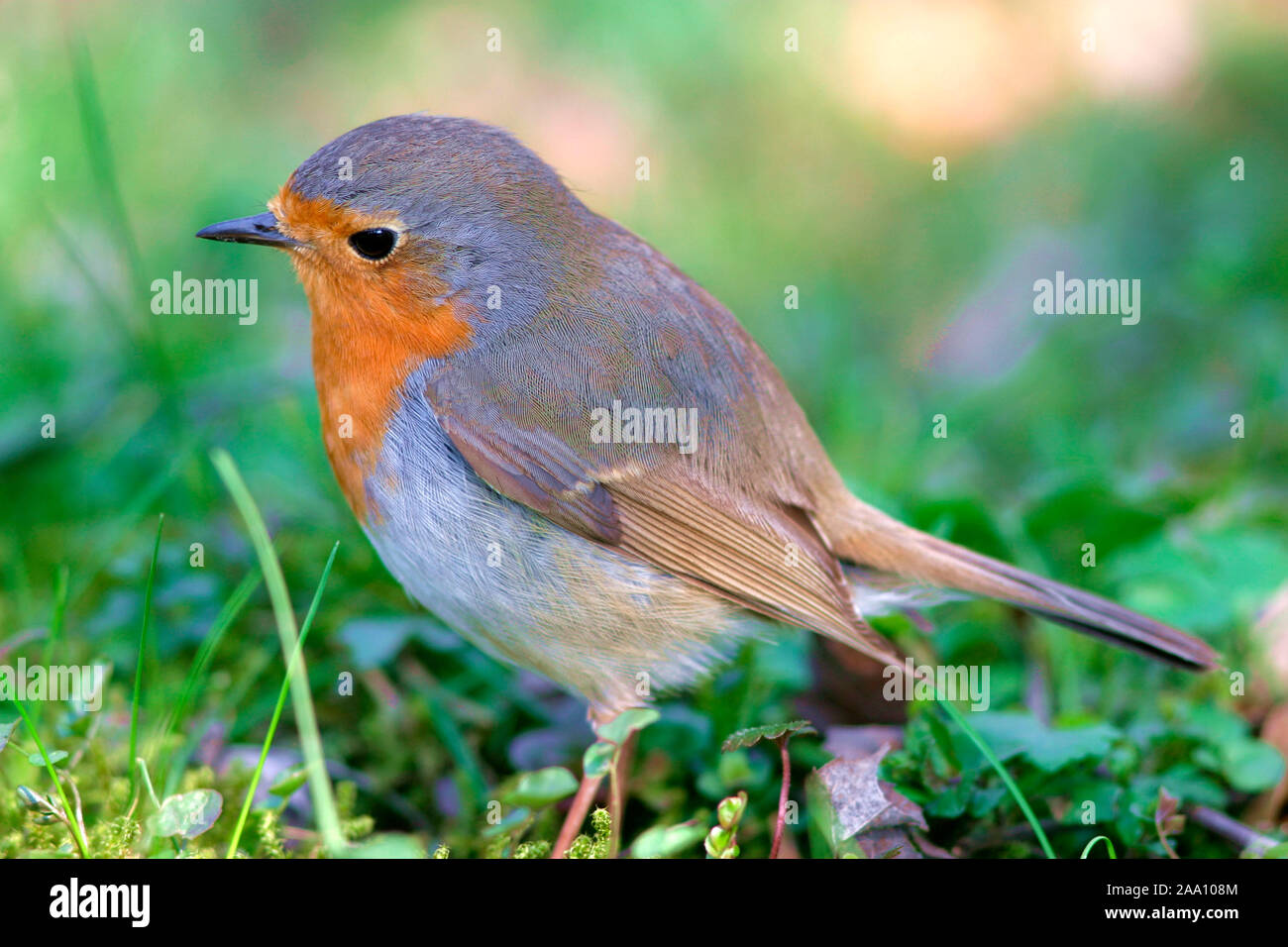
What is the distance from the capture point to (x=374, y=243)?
3.00m

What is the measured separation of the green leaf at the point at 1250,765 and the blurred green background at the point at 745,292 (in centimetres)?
36

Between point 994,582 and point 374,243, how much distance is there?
1807 millimetres

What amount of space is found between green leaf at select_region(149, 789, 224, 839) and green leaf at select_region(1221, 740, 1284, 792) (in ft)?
7.84

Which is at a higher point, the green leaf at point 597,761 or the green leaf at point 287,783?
the green leaf at point 597,761

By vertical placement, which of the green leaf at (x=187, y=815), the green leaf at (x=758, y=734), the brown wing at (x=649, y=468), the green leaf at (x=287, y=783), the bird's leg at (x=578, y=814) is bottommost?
the bird's leg at (x=578, y=814)

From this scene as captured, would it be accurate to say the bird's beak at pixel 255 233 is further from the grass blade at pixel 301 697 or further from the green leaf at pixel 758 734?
the green leaf at pixel 758 734

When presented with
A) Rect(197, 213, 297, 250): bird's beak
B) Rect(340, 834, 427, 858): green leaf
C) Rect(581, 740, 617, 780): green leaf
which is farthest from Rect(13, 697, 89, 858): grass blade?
Rect(197, 213, 297, 250): bird's beak

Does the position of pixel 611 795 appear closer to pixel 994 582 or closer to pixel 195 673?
pixel 195 673

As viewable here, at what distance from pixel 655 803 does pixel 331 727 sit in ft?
3.13

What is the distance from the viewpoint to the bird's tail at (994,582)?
10.7 ft

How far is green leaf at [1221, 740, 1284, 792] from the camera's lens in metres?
3.08

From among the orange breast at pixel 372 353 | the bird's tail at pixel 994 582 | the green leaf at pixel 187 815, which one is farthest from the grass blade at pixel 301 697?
the bird's tail at pixel 994 582

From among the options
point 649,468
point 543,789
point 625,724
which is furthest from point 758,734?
point 649,468

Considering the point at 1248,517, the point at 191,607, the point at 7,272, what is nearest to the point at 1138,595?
the point at 1248,517
